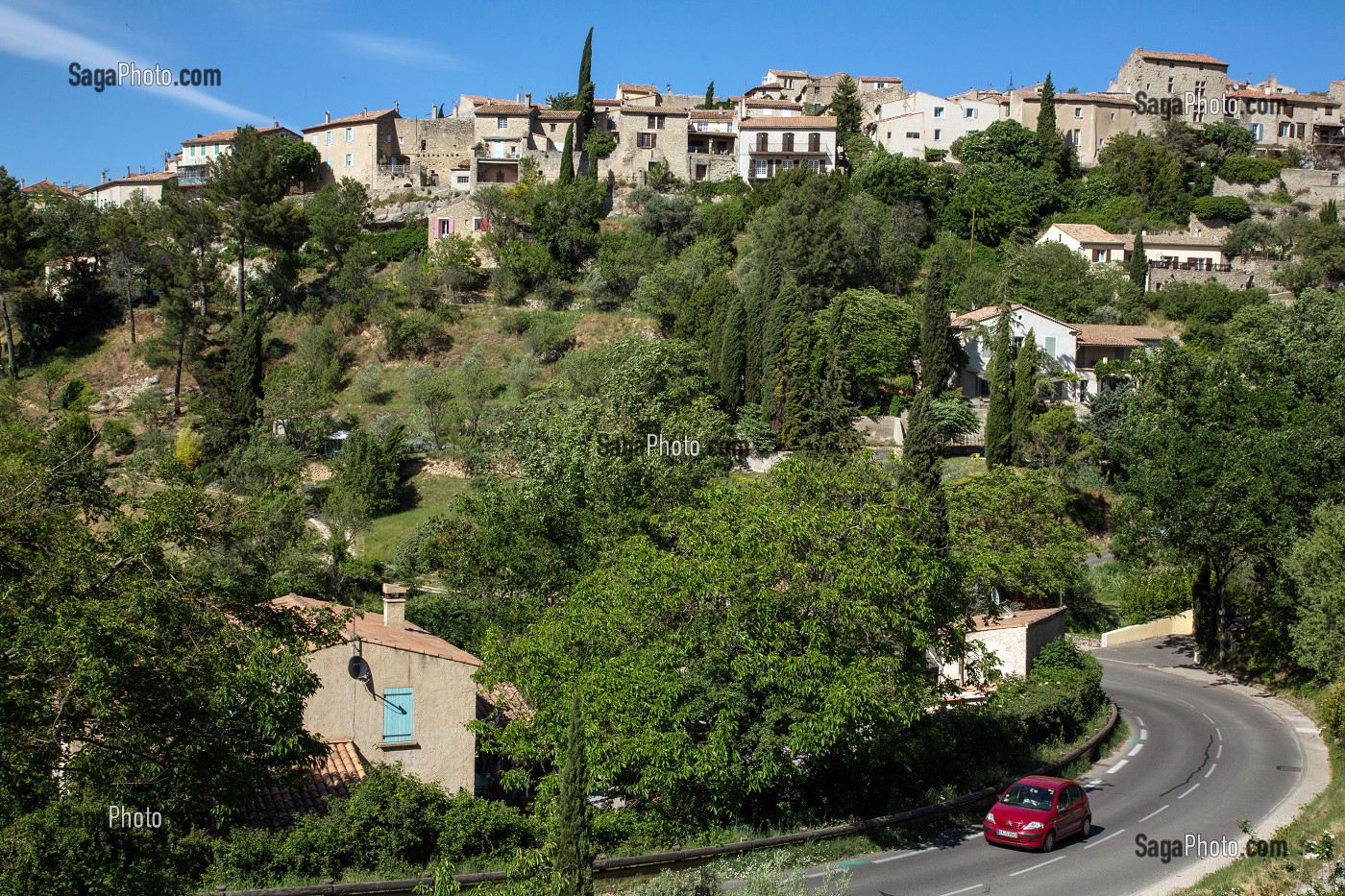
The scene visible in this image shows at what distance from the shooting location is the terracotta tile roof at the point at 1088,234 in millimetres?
77062

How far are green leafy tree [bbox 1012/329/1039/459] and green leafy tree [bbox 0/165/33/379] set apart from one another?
188 feet

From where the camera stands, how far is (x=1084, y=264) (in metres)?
71.4

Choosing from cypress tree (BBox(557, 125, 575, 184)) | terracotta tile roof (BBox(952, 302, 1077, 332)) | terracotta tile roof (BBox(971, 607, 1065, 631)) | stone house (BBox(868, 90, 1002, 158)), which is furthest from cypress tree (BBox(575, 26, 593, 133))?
terracotta tile roof (BBox(971, 607, 1065, 631))

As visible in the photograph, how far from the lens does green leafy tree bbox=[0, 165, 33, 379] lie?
6875cm

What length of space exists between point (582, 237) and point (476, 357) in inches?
569

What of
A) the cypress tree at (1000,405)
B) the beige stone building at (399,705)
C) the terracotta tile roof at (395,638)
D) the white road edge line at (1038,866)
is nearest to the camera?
the white road edge line at (1038,866)

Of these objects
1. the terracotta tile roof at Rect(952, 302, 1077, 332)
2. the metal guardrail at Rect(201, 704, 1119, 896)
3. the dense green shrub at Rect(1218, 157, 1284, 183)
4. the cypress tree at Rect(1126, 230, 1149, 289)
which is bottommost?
the metal guardrail at Rect(201, 704, 1119, 896)

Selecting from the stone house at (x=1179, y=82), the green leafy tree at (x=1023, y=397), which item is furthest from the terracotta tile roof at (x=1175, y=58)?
the green leafy tree at (x=1023, y=397)

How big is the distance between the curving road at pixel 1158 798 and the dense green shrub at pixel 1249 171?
6386 cm

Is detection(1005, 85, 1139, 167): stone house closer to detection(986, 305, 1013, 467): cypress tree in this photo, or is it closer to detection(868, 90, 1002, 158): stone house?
detection(868, 90, 1002, 158): stone house

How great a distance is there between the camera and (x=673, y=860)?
57.4 ft

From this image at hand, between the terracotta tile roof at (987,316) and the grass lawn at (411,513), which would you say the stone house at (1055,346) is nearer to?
the terracotta tile roof at (987,316)

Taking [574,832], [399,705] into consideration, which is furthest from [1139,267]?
[574,832]

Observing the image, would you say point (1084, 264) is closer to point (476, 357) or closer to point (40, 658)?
point (476, 357)
